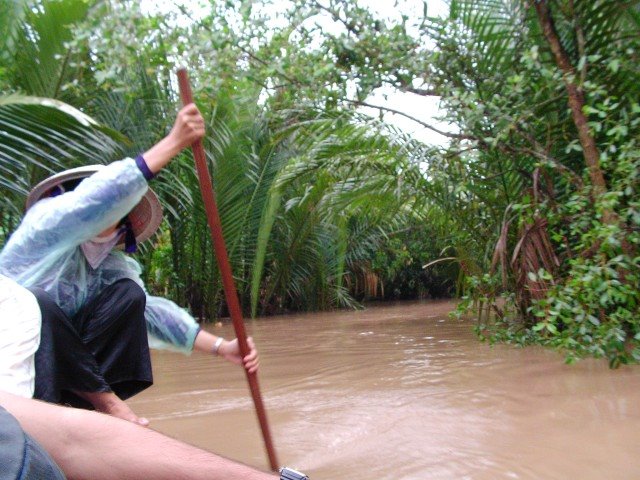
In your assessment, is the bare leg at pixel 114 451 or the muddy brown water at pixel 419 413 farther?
the muddy brown water at pixel 419 413

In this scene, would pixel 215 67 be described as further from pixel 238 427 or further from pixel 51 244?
pixel 51 244

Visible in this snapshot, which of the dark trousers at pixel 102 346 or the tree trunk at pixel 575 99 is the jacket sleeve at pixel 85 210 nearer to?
the dark trousers at pixel 102 346

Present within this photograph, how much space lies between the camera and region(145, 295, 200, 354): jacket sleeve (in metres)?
2.58

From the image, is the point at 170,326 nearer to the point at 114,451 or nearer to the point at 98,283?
the point at 98,283

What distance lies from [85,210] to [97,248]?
375mm

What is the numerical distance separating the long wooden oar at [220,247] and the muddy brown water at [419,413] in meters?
0.26

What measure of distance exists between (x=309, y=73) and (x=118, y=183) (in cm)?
→ 309

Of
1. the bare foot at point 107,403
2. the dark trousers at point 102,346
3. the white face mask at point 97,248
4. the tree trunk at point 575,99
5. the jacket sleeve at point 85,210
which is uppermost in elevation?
the tree trunk at point 575,99

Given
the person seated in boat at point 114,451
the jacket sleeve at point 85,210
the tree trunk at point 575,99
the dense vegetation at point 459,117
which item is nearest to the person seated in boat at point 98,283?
the jacket sleeve at point 85,210

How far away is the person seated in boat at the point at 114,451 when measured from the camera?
1450 mm

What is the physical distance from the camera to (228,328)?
7.90 metres

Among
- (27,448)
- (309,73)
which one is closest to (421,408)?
(27,448)

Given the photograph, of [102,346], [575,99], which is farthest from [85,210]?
[575,99]

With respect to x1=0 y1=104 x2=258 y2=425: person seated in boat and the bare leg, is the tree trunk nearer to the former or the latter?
x1=0 y1=104 x2=258 y2=425: person seated in boat
